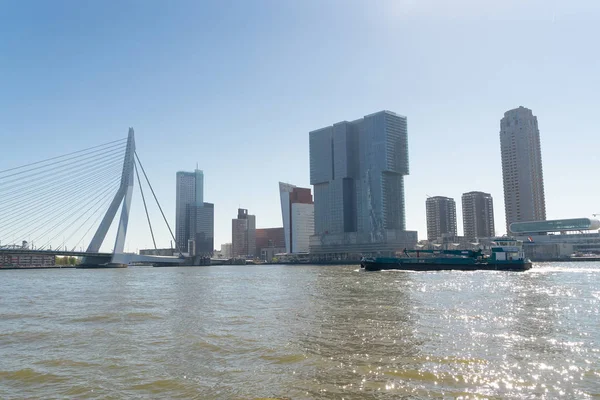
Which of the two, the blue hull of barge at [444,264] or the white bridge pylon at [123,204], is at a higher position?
the white bridge pylon at [123,204]

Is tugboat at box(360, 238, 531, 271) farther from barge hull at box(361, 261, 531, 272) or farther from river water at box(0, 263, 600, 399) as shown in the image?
river water at box(0, 263, 600, 399)

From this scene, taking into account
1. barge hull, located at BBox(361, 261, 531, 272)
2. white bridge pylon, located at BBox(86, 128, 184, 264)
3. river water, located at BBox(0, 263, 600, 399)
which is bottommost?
barge hull, located at BBox(361, 261, 531, 272)

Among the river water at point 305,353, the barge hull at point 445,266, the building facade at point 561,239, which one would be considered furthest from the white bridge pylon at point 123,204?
the building facade at point 561,239

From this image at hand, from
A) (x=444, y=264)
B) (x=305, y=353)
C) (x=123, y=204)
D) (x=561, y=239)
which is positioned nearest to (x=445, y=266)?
(x=444, y=264)

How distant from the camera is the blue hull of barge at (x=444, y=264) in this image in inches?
3393

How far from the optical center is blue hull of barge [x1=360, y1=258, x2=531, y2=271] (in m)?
86.2

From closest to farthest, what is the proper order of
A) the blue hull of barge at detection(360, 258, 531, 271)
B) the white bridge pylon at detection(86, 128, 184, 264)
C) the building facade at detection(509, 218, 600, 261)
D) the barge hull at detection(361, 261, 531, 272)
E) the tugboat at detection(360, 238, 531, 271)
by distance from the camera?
1. the barge hull at detection(361, 261, 531, 272)
2. the blue hull of barge at detection(360, 258, 531, 271)
3. the tugboat at detection(360, 238, 531, 271)
4. the white bridge pylon at detection(86, 128, 184, 264)
5. the building facade at detection(509, 218, 600, 261)

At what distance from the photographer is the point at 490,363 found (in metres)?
14.3

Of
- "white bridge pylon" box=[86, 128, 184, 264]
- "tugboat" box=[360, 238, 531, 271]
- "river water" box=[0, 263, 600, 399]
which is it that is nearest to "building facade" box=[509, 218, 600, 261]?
"tugboat" box=[360, 238, 531, 271]

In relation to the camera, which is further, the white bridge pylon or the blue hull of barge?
the white bridge pylon

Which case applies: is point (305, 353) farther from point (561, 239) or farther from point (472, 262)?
point (561, 239)

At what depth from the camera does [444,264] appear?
304 ft

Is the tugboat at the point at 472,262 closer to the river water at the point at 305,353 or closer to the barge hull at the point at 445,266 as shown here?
the barge hull at the point at 445,266

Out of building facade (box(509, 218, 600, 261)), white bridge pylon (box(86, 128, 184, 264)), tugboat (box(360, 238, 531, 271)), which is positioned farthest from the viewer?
building facade (box(509, 218, 600, 261))
